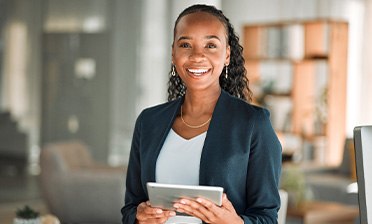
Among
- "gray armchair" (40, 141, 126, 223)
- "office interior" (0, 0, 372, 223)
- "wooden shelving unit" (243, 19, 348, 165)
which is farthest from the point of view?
"wooden shelving unit" (243, 19, 348, 165)

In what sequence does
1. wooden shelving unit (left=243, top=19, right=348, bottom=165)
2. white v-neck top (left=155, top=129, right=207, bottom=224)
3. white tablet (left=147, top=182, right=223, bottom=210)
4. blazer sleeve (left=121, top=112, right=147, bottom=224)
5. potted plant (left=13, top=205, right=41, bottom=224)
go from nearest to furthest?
1. white tablet (left=147, top=182, right=223, bottom=210)
2. white v-neck top (left=155, top=129, right=207, bottom=224)
3. blazer sleeve (left=121, top=112, right=147, bottom=224)
4. potted plant (left=13, top=205, right=41, bottom=224)
5. wooden shelving unit (left=243, top=19, right=348, bottom=165)

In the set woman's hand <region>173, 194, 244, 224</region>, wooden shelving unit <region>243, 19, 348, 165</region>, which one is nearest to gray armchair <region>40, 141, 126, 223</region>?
wooden shelving unit <region>243, 19, 348, 165</region>

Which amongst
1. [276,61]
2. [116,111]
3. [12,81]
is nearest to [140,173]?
[12,81]

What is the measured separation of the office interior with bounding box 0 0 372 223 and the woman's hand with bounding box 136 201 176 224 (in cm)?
403

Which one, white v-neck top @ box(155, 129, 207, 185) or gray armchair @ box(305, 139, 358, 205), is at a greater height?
white v-neck top @ box(155, 129, 207, 185)

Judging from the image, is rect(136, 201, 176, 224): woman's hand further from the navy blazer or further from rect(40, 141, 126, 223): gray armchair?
rect(40, 141, 126, 223): gray armchair

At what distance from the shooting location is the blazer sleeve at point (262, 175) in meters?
2.05

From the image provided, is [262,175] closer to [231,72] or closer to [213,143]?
[213,143]

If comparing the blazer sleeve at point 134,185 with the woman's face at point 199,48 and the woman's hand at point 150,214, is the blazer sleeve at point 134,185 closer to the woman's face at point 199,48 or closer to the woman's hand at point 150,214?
the woman's hand at point 150,214

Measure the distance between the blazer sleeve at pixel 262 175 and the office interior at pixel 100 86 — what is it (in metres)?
4.08

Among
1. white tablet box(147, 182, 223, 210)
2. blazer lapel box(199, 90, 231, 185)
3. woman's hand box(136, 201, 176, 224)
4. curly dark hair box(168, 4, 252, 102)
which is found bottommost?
woman's hand box(136, 201, 176, 224)

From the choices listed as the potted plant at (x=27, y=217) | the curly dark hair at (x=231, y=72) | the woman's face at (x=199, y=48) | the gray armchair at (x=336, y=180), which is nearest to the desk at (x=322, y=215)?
the gray armchair at (x=336, y=180)

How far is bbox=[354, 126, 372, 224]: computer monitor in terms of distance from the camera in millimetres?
1559

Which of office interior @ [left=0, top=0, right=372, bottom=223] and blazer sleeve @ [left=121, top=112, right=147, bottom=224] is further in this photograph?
office interior @ [left=0, top=0, right=372, bottom=223]
